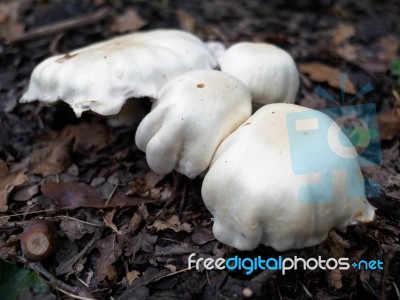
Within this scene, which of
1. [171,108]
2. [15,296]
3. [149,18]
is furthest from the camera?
[149,18]

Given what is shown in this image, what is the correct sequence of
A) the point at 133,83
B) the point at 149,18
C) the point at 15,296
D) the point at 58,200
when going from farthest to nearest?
the point at 149,18
the point at 58,200
the point at 133,83
the point at 15,296

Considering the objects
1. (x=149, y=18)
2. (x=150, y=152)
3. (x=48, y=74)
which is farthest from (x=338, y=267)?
(x=149, y=18)

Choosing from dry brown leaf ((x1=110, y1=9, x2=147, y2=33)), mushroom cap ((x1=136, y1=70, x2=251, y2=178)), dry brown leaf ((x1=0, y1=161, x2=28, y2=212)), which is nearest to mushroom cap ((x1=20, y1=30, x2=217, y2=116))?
mushroom cap ((x1=136, y1=70, x2=251, y2=178))

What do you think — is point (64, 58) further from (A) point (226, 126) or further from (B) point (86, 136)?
(A) point (226, 126)

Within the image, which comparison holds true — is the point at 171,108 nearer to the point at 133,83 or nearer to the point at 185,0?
the point at 133,83

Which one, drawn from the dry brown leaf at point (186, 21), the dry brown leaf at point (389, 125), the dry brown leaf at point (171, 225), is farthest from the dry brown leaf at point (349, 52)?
the dry brown leaf at point (171, 225)

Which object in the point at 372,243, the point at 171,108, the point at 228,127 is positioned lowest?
the point at 372,243
